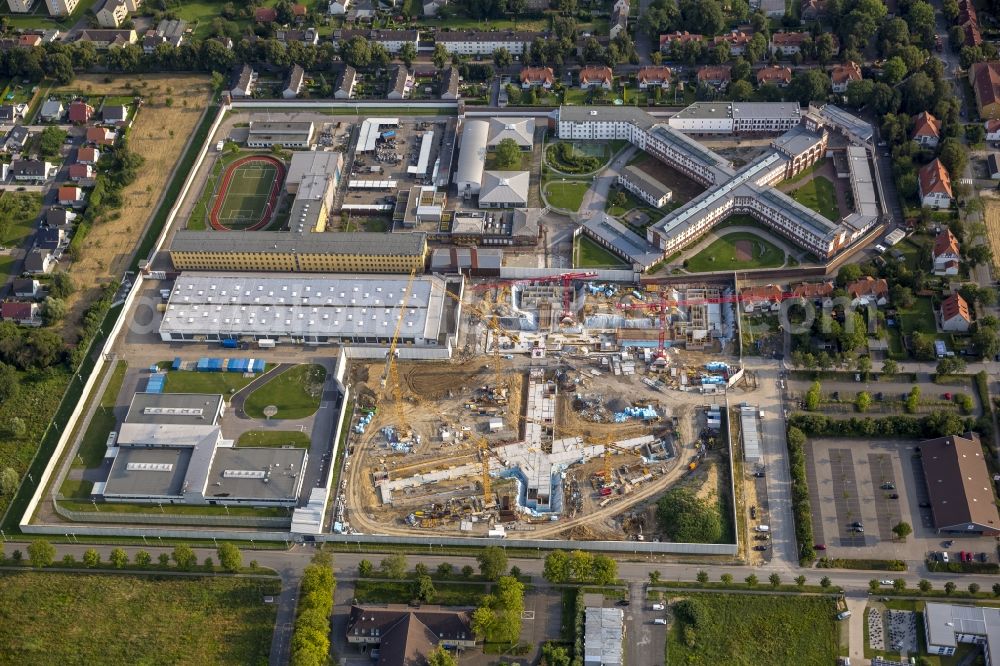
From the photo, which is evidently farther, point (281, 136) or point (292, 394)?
point (281, 136)

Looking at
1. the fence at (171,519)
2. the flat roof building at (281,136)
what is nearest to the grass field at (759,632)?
the fence at (171,519)

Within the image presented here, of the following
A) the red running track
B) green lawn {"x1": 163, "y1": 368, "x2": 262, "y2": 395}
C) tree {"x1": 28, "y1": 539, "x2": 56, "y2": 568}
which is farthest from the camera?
the red running track

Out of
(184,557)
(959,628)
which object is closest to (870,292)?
(959,628)

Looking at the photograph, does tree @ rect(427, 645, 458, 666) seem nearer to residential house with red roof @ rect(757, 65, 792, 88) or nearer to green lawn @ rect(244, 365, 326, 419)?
green lawn @ rect(244, 365, 326, 419)

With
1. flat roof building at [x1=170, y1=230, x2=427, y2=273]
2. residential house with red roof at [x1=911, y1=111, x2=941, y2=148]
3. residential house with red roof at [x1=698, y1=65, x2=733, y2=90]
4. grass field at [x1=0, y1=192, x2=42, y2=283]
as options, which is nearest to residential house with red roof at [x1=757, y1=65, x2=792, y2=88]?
residential house with red roof at [x1=698, y1=65, x2=733, y2=90]

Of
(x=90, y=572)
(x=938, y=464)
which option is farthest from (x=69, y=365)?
(x=938, y=464)

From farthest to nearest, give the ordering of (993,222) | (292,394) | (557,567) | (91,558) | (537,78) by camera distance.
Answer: (537,78), (993,222), (292,394), (91,558), (557,567)

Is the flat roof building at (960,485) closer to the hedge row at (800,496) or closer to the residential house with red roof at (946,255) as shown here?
the hedge row at (800,496)

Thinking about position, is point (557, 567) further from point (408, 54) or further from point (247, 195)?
point (408, 54)
